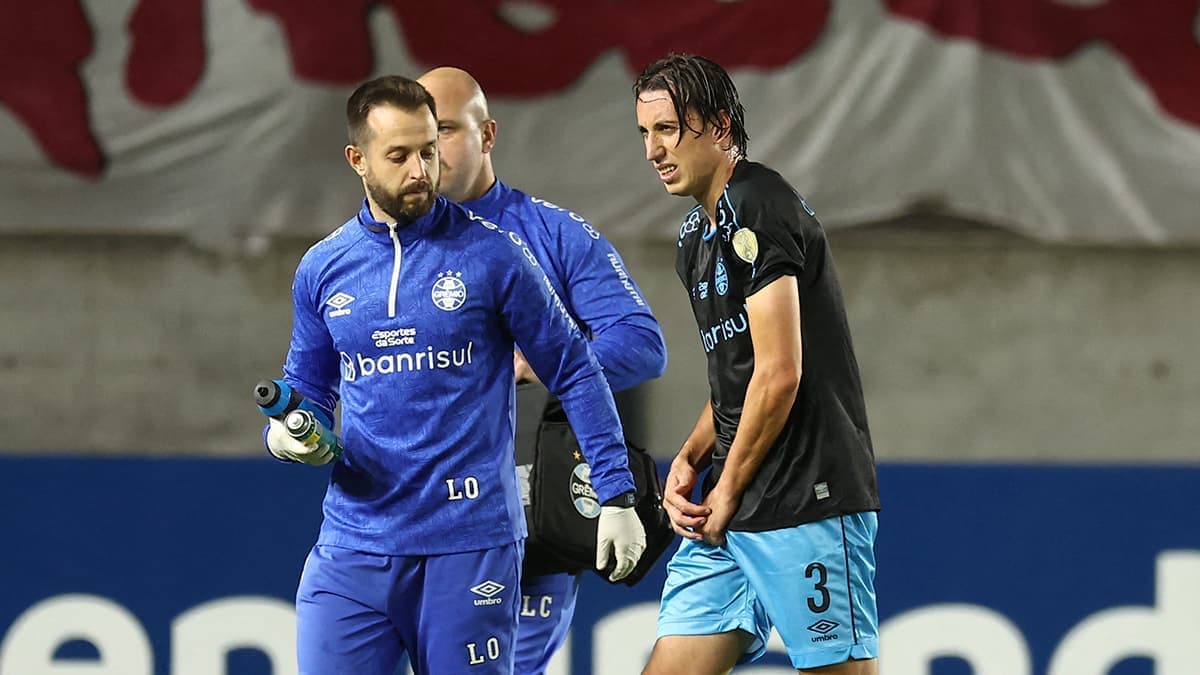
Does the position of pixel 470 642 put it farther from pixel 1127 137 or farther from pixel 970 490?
pixel 1127 137

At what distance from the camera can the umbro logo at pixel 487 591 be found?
280 centimetres

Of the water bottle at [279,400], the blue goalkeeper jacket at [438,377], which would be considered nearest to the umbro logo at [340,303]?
the blue goalkeeper jacket at [438,377]

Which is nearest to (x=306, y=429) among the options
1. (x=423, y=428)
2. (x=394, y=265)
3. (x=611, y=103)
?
(x=423, y=428)

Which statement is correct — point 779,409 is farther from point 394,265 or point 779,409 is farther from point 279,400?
point 279,400

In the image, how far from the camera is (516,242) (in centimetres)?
289

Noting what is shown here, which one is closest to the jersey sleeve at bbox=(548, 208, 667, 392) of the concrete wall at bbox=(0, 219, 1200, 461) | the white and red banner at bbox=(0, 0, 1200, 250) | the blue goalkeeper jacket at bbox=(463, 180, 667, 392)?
the blue goalkeeper jacket at bbox=(463, 180, 667, 392)

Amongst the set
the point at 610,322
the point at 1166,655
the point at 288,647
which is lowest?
the point at 1166,655

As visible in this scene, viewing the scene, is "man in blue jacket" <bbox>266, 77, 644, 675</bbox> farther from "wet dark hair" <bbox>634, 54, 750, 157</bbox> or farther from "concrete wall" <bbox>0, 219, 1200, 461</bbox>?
"concrete wall" <bbox>0, 219, 1200, 461</bbox>

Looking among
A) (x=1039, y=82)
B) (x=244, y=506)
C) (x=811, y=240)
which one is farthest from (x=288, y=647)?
(x=1039, y=82)

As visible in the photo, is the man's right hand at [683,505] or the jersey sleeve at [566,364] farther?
the man's right hand at [683,505]

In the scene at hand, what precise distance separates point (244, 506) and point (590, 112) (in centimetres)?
233

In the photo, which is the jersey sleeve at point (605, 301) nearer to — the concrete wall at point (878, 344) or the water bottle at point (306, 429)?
the water bottle at point (306, 429)

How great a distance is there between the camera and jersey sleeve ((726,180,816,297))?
114 inches

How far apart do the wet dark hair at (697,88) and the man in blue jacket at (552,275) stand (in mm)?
538
